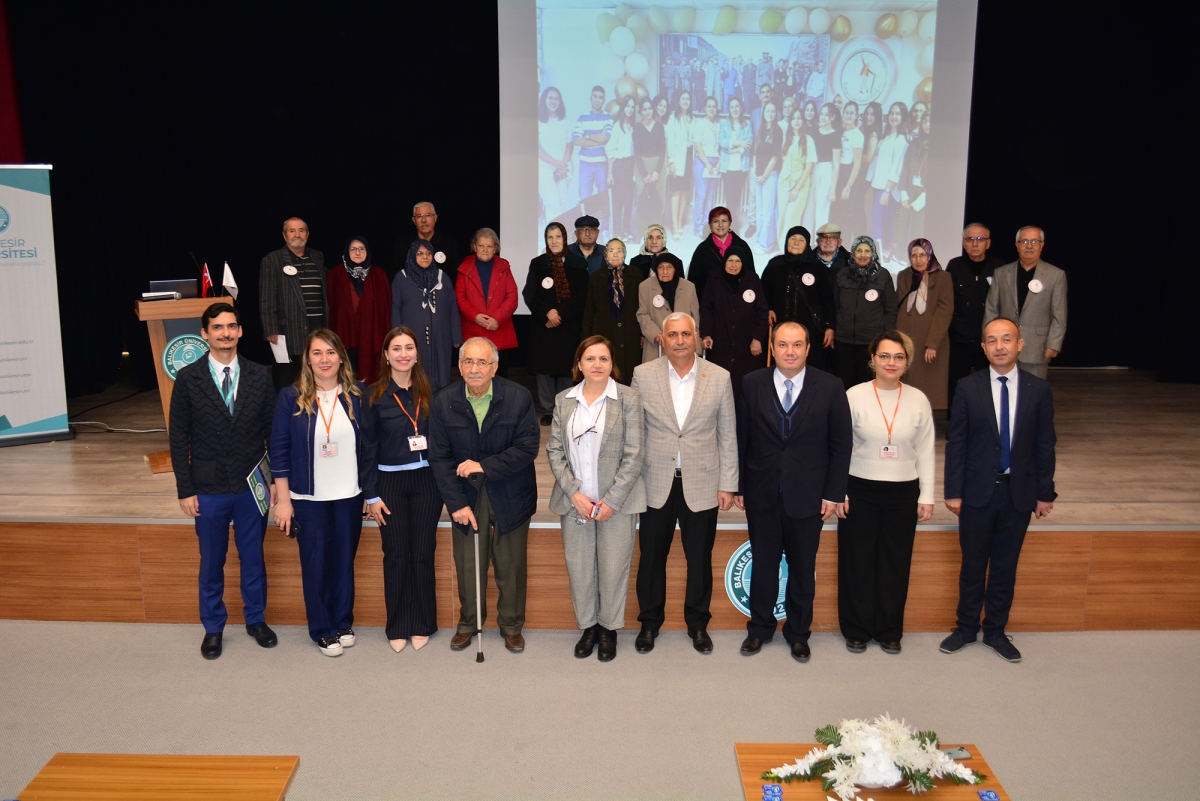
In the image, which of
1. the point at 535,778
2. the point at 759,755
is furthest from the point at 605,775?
the point at 759,755

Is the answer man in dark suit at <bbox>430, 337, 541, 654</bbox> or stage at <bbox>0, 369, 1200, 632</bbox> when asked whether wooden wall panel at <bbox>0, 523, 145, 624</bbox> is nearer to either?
stage at <bbox>0, 369, 1200, 632</bbox>

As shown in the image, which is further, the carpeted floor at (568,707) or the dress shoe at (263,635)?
the dress shoe at (263,635)

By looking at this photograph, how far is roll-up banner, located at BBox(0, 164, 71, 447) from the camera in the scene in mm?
5348

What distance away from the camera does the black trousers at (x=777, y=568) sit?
138 inches

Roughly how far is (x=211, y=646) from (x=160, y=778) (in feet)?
4.72

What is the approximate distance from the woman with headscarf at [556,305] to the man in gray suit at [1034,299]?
2.54m

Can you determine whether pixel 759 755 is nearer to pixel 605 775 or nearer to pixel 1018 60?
pixel 605 775

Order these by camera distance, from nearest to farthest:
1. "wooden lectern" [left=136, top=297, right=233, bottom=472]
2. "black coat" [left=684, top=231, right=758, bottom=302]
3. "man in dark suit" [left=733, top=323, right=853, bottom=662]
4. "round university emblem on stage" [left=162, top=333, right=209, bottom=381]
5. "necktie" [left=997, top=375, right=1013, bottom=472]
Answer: "man in dark suit" [left=733, top=323, right=853, bottom=662] → "necktie" [left=997, top=375, right=1013, bottom=472] → "wooden lectern" [left=136, top=297, right=233, bottom=472] → "round university emblem on stage" [left=162, top=333, right=209, bottom=381] → "black coat" [left=684, top=231, right=758, bottom=302]

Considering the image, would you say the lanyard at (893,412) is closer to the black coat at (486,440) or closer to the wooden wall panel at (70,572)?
the black coat at (486,440)

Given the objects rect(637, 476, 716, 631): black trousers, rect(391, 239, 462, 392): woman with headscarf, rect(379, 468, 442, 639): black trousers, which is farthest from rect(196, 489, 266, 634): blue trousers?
rect(391, 239, 462, 392): woman with headscarf

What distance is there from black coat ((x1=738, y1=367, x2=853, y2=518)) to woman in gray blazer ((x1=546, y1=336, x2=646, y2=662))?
476mm

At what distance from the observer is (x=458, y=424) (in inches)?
135

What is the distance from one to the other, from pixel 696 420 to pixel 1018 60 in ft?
21.4

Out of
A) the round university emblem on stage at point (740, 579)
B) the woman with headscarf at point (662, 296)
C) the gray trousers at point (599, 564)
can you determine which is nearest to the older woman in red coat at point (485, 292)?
the woman with headscarf at point (662, 296)
